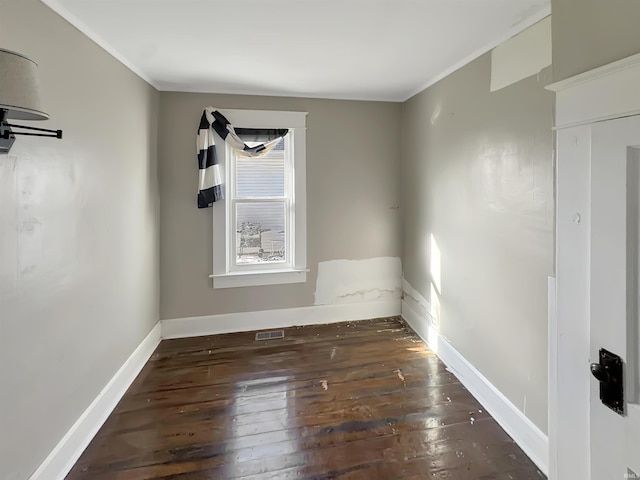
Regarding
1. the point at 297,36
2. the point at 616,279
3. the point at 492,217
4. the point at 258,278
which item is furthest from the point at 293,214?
the point at 616,279

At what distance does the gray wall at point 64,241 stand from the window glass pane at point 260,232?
1058mm

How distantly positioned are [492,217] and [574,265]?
52.9 inches

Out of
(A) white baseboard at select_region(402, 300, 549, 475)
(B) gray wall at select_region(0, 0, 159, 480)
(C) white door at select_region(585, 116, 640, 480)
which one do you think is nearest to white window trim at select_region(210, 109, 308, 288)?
(B) gray wall at select_region(0, 0, 159, 480)

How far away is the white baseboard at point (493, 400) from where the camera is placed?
1884 mm

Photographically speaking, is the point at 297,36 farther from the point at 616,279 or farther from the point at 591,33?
the point at 616,279

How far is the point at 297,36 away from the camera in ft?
7.26

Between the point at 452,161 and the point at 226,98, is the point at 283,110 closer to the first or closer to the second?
the point at 226,98

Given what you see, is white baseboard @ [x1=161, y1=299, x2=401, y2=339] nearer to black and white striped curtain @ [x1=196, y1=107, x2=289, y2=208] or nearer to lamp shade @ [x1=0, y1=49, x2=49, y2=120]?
black and white striped curtain @ [x1=196, y1=107, x2=289, y2=208]

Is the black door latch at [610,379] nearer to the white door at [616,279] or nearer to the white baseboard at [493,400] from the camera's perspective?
the white door at [616,279]

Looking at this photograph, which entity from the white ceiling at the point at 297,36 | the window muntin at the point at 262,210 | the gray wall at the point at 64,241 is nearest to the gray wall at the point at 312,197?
the window muntin at the point at 262,210

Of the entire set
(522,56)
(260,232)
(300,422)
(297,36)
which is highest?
(297,36)

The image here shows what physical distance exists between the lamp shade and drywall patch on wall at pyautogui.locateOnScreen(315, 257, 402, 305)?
2788mm

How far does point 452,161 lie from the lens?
9.18ft

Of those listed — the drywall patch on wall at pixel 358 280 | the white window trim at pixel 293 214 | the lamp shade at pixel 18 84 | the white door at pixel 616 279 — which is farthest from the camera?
the drywall patch on wall at pixel 358 280
